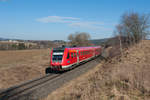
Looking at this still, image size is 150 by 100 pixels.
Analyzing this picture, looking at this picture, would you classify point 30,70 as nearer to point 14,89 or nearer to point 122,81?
point 14,89

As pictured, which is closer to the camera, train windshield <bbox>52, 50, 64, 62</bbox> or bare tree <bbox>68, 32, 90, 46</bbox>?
train windshield <bbox>52, 50, 64, 62</bbox>

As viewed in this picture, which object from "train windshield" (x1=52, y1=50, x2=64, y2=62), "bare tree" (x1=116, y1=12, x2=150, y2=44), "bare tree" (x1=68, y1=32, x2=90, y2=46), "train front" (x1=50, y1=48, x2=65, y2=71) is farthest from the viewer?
"bare tree" (x1=68, y1=32, x2=90, y2=46)

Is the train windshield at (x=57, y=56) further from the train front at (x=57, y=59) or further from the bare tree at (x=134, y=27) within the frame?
the bare tree at (x=134, y=27)

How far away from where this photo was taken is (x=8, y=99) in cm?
953

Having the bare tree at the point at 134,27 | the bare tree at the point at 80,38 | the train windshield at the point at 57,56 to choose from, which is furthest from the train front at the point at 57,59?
the bare tree at the point at 80,38

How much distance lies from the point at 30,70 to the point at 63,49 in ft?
17.6

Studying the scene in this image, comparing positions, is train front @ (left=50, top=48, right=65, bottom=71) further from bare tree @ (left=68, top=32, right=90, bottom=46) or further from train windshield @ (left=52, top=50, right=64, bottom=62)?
bare tree @ (left=68, top=32, right=90, bottom=46)

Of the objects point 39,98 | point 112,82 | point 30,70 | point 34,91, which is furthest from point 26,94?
point 30,70

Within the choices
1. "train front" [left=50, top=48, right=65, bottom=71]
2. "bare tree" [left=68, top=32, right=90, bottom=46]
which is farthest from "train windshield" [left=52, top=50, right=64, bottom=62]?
"bare tree" [left=68, top=32, right=90, bottom=46]

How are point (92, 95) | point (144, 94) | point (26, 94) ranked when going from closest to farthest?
point (144, 94) → point (92, 95) → point (26, 94)

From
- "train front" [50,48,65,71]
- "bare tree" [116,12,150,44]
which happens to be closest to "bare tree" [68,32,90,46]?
"bare tree" [116,12,150,44]

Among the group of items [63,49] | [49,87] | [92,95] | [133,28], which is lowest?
[49,87]

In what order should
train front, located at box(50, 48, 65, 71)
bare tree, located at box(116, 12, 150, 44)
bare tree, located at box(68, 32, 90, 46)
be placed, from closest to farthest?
train front, located at box(50, 48, 65, 71)
bare tree, located at box(116, 12, 150, 44)
bare tree, located at box(68, 32, 90, 46)

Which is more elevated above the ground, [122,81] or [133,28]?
[133,28]
